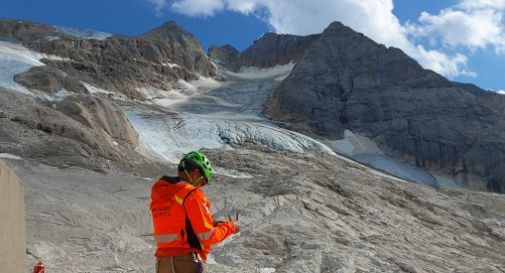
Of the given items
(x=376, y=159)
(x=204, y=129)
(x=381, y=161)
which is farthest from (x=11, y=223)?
(x=376, y=159)

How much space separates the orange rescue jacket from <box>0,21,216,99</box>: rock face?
37.5 metres

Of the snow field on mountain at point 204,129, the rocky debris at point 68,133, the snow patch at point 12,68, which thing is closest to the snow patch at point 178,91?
the snow field on mountain at point 204,129

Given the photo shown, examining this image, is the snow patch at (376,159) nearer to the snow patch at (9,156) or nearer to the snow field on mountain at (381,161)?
the snow field on mountain at (381,161)

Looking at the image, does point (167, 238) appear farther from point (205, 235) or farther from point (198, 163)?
point (198, 163)

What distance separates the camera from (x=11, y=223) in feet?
15.8

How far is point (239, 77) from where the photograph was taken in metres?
92.3

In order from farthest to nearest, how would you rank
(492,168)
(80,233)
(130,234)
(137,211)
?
(492,168) → (137,211) → (130,234) → (80,233)

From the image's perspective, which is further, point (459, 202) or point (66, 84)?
point (66, 84)

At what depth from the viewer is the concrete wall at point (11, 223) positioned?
4.55 m

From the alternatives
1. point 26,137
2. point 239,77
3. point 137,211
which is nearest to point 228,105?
point 239,77

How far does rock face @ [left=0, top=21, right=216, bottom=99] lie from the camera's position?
56812 millimetres

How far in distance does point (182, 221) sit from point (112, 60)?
62900 mm

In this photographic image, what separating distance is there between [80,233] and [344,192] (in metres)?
13.7

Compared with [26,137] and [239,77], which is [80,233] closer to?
[26,137]
